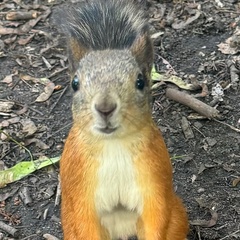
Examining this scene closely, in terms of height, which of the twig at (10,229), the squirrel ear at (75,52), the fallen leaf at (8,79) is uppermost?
the squirrel ear at (75,52)

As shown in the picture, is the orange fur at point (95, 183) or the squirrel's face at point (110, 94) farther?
the orange fur at point (95, 183)

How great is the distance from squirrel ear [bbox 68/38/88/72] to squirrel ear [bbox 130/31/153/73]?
252 mm

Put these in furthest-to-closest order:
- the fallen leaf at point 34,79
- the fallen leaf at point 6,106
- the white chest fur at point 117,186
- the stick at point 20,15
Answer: the stick at point 20,15
the fallen leaf at point 34,79
the fallen leaf at point 6,106
the white chest fur at point 117,186

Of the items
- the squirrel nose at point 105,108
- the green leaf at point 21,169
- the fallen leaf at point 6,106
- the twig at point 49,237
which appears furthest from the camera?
the fallen leaf at point 6,106

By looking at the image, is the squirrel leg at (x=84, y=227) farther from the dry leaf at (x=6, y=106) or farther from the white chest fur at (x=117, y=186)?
the dry leaf at (x=6, y=106)

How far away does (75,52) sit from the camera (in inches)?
150

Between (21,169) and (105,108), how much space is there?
6.13 feet

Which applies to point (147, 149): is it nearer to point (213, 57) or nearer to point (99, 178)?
point (99, 178)

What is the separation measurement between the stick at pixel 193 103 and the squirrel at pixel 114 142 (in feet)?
4.43

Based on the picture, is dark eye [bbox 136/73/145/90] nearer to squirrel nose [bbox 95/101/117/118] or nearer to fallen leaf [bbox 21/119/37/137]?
squirrel nose [bbox 95/101/117/118]

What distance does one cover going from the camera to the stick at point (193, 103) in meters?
5.25

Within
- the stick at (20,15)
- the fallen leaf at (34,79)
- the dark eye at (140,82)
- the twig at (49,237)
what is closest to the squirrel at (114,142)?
the dark eye at (140,82)

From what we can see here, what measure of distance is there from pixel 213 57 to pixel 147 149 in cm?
232

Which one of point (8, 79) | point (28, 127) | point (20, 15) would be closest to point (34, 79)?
point (8, 79)
